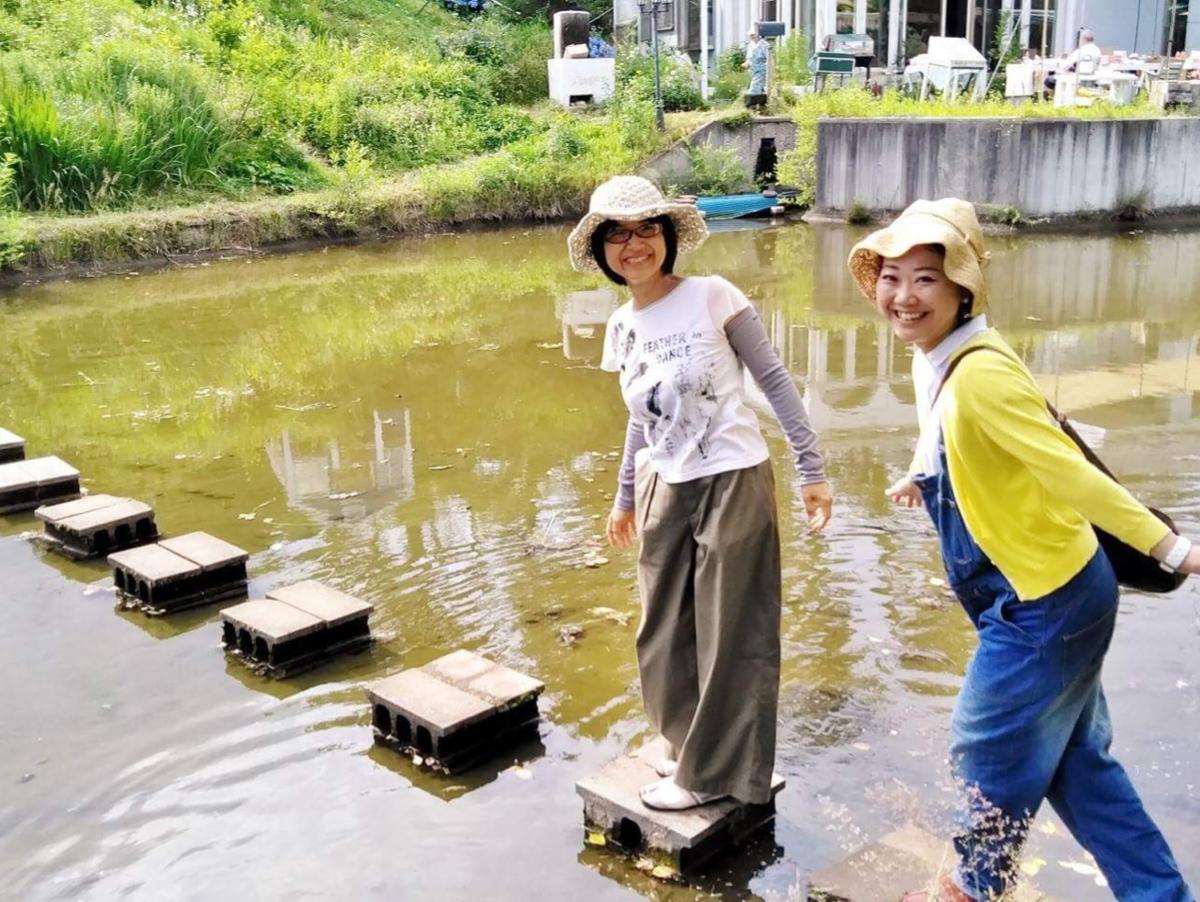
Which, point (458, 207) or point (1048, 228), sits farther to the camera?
point (458, 207)

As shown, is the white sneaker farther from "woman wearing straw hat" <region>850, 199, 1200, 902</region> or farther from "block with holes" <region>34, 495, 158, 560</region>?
"block with holes" <region>34, 495, 158, 560</region>

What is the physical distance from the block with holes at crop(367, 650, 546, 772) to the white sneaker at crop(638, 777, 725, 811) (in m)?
0.90

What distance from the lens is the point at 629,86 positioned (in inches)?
954

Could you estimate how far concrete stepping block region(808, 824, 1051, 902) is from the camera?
3.26 metres

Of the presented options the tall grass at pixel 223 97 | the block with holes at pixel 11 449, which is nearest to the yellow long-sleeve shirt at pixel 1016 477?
the block with holes at pixel 11 449

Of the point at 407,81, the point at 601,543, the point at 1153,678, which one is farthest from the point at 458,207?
the point at 1153,678

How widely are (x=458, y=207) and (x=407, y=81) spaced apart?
17.1 ft

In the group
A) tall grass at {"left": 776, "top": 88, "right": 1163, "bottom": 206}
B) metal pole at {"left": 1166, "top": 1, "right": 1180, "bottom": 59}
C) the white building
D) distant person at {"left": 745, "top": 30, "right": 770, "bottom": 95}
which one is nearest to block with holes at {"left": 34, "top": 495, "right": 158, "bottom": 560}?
tall grass at {"left": 776, "top": 88, "right": 1163, "bottom": 206}

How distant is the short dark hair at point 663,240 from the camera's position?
3.48 meters

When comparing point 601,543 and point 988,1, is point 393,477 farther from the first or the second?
point 988,1

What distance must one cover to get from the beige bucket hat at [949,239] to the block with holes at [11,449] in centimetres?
693

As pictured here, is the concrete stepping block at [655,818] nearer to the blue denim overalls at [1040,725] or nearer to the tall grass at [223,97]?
the blue denim overalls at [1040,725]

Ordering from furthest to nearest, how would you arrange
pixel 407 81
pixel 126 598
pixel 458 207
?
→ pixel 407 81 < pixel 458 207 < pixel 126 598

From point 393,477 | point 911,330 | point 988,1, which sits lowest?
point 393,477
